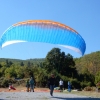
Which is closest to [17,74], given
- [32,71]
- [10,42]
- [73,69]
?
[32,71]

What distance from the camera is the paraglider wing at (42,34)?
14.0 metres

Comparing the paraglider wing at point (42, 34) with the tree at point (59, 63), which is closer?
the paraglider wing at point (42, 34)

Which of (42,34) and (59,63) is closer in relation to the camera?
(42,34)

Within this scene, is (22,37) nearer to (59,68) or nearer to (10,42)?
(10,42)

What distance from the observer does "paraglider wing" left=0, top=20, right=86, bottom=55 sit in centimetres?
1400

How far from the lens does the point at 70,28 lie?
14.4m

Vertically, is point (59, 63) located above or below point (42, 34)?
above

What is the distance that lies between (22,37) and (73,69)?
1673 inches

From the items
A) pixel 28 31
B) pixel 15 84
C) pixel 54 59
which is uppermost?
pixel 54 59

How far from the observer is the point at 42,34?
14.3 meters

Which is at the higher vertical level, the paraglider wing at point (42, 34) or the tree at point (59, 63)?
the tree at point (59, 63)

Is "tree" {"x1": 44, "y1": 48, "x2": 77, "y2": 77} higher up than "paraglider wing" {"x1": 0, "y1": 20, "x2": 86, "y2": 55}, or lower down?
higher up

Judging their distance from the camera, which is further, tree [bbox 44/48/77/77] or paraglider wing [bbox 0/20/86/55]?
tree [bbox 44/48/77/77]

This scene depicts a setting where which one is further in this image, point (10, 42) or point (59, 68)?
point (59, 68)
